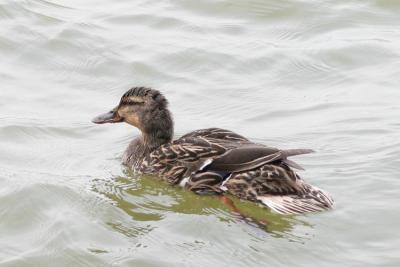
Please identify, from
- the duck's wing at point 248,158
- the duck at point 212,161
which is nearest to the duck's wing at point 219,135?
the duck at point 212,161

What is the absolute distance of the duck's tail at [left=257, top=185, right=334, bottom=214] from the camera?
9.14 meters

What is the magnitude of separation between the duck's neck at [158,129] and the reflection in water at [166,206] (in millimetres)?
416

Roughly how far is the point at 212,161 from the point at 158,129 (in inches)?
44.5

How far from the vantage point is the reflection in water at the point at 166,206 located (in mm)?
9000

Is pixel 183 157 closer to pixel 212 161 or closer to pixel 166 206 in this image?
pixel 212 161

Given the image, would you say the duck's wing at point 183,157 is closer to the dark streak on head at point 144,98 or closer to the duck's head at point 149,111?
the duck's head at point 149,111

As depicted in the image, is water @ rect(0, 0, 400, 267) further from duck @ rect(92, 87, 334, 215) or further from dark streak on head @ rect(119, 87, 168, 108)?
dark streak on head @ rect(119, 87, 168, 108)

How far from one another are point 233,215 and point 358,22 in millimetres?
5963

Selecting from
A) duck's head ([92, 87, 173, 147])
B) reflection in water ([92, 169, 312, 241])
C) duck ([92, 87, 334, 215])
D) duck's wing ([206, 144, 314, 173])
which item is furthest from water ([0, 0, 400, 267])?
duck's head ([92, 87, 173, 147])

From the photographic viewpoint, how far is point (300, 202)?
9203 mm

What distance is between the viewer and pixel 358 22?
1444 centimetres

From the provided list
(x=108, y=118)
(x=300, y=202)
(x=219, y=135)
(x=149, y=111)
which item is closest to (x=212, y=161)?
(x=219, y=135)

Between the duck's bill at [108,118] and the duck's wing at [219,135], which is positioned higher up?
the duck's wing at [219,135]

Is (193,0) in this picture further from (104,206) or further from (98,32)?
(104,206)
